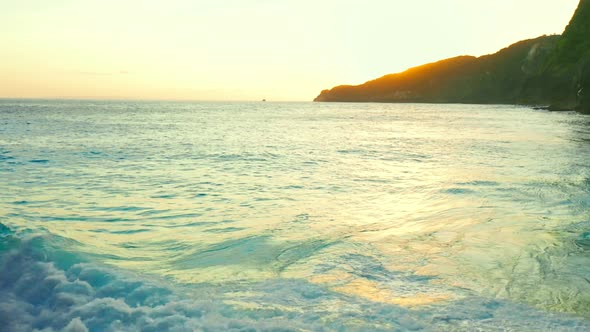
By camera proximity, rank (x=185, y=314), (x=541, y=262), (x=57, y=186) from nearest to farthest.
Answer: (x=185, y=314) < (x=541, y=262) < (x=57, y=186)

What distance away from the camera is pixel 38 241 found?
25.4ft

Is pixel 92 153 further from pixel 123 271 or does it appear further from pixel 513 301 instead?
pixel 513 301

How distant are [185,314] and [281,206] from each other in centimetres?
661

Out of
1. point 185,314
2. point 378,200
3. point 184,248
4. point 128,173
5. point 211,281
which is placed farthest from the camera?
point 128,173

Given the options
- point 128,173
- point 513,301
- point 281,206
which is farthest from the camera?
point 128,173

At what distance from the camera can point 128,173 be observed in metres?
17.5

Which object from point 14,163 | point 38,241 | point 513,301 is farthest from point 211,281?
point 14,163

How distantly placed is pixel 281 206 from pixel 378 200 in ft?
8.93

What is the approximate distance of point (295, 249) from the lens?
844 cm

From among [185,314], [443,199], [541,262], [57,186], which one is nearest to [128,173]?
Answer: [57,186]

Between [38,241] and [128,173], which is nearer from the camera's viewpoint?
[38,241]

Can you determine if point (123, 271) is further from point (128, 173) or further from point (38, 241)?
point (128, 173)

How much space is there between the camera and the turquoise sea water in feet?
18.0

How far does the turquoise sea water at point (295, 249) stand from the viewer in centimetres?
549
